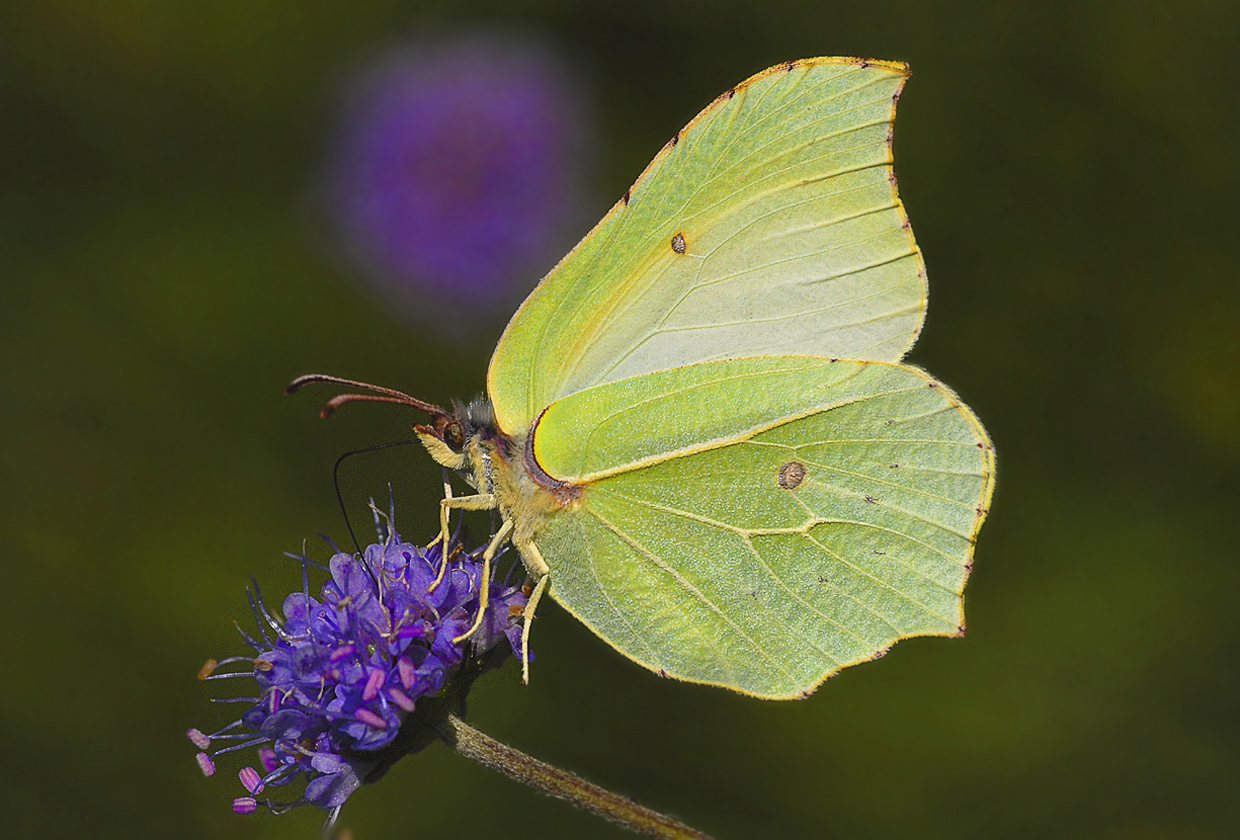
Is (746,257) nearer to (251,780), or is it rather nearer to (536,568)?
(536,568)

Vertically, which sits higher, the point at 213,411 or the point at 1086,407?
the point at 213,411

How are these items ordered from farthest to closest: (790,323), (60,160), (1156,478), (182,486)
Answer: (60,160)
(182,486)
(1156,478)
(790,323)

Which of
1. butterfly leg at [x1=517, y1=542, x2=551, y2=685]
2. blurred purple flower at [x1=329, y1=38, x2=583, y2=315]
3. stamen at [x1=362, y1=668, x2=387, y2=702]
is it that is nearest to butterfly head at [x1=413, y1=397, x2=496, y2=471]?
butterfly leg at [x1=517, y1=542, x2=551, y2=685]

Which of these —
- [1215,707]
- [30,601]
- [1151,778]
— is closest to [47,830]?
[30,601]

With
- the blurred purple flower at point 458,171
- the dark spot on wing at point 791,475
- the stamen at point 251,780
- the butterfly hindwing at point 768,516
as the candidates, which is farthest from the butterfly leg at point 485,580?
the blurred purple flower at point 458,171

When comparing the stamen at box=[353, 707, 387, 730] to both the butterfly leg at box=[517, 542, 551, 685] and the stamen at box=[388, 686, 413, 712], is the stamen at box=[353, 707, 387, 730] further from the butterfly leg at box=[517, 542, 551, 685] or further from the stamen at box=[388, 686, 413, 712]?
the butterfly leg at box=[517, 542, 551, 685]

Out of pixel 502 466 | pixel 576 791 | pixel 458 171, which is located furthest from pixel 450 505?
pixel 458 171

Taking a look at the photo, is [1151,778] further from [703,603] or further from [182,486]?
[182,486]
